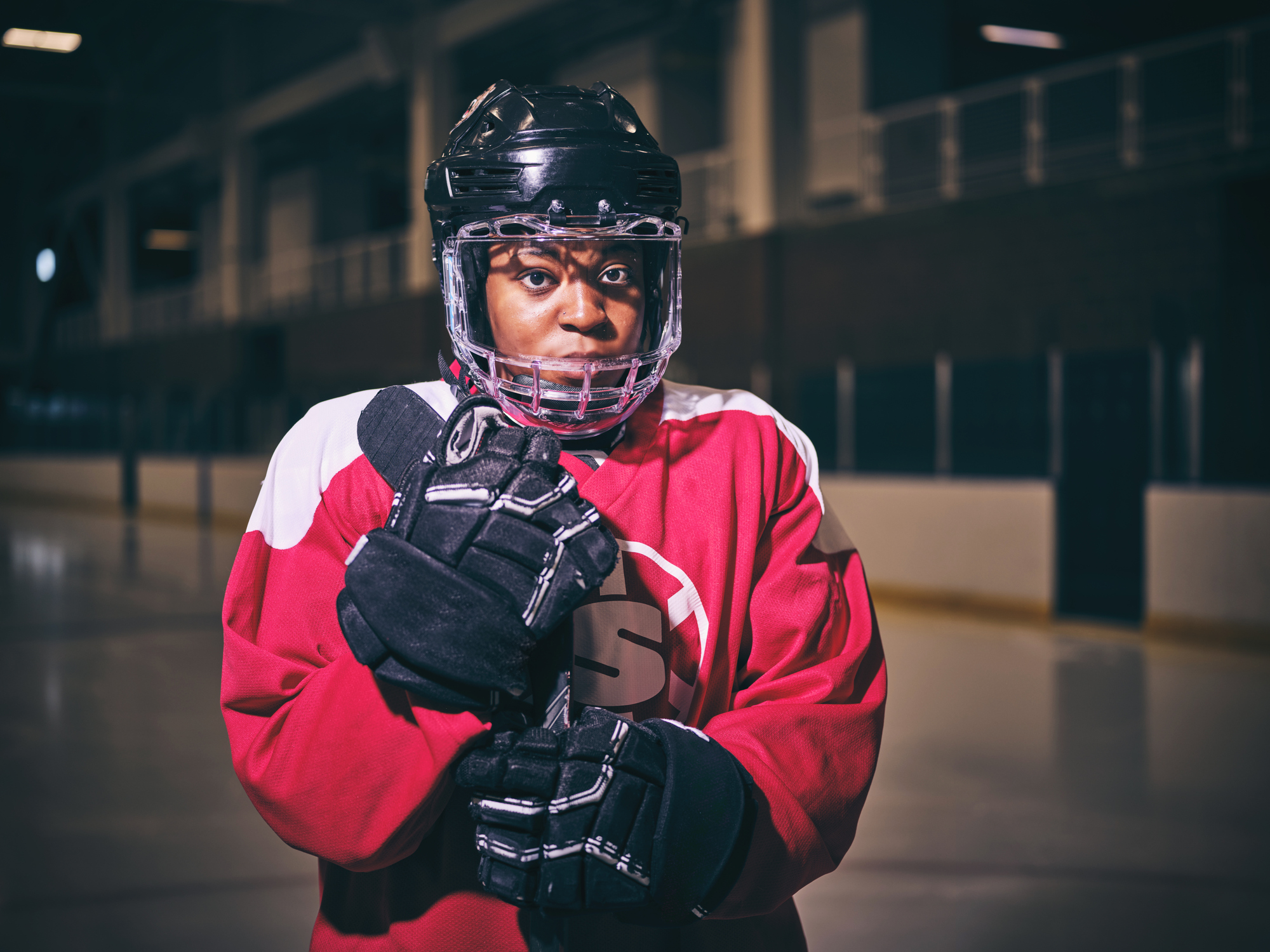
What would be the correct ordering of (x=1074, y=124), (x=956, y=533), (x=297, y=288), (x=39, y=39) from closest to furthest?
(x=956, y=533) → (x=1074, y=124) → (x=39, y=39) → (x=297, y=288)

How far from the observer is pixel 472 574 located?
1.06m

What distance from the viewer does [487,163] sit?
48.9 inches

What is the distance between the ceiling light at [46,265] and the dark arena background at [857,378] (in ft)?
7.32

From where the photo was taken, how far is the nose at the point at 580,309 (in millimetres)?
1237

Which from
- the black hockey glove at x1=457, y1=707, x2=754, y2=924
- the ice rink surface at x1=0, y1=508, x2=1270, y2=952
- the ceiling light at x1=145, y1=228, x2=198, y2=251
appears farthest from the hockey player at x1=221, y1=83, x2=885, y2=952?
the ceiling light at x1=145, y1=228, x2=198, y2=251

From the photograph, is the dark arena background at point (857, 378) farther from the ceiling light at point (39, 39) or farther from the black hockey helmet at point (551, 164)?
the black hockey helmet at point (551, 164)

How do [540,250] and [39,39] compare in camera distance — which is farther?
[39,39]

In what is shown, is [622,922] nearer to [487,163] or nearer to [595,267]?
[595,267]

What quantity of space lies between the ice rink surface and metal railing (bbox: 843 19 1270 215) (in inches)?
190

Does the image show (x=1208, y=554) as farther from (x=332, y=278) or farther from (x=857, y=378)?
(x=332, y=278)

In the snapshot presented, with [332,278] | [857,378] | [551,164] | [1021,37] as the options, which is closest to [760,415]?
[551,164]

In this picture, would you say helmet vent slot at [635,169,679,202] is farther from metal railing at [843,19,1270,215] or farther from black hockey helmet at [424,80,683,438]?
metal railing at [843,19,1270,215]

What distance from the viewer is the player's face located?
125 centimetres

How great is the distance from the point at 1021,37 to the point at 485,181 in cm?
1623
